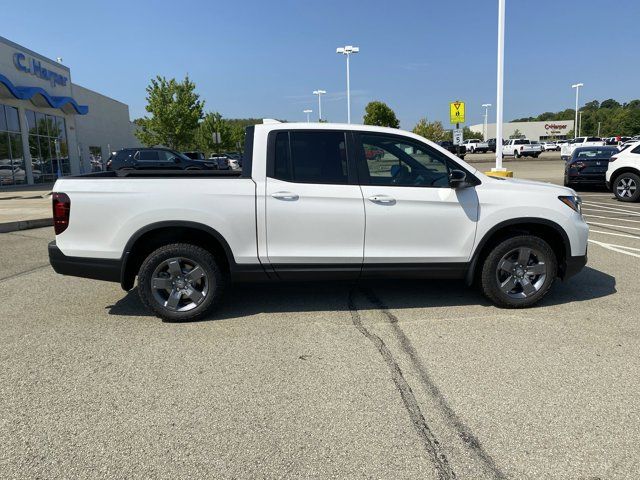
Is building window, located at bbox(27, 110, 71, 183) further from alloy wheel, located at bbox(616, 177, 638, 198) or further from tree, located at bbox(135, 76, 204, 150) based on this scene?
alloy wheel, located at bbox(616, 177, 638, 198)

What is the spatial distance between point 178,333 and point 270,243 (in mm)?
1161

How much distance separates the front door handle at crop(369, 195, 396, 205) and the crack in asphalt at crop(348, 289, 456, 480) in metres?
1.15

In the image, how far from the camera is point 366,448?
2.70m

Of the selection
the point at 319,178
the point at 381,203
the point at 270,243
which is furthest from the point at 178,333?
the point at 381,203

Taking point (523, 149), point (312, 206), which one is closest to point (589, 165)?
point (312, 206)

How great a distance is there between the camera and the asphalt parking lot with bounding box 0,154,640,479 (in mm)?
2604

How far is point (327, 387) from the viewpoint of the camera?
3387 mm

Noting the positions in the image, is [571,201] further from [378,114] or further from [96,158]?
[378,114]

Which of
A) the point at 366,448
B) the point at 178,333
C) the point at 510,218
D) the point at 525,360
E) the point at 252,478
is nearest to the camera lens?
the point at 252,478

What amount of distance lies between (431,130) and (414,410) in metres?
70.0

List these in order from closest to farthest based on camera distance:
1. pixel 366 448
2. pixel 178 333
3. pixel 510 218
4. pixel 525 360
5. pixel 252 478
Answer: pixel 252 478 → pixel 366 448 → pixel 525 360 → pixel 178 333 → pixel 510 218

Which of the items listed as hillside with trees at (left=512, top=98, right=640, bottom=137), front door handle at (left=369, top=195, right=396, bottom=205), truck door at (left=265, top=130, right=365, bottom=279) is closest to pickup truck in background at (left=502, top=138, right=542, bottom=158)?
front door handle at (left=369, top=195, right=396, bottom=205)

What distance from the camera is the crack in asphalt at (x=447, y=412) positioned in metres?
2.56

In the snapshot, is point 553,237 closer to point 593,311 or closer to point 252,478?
point 593,311
